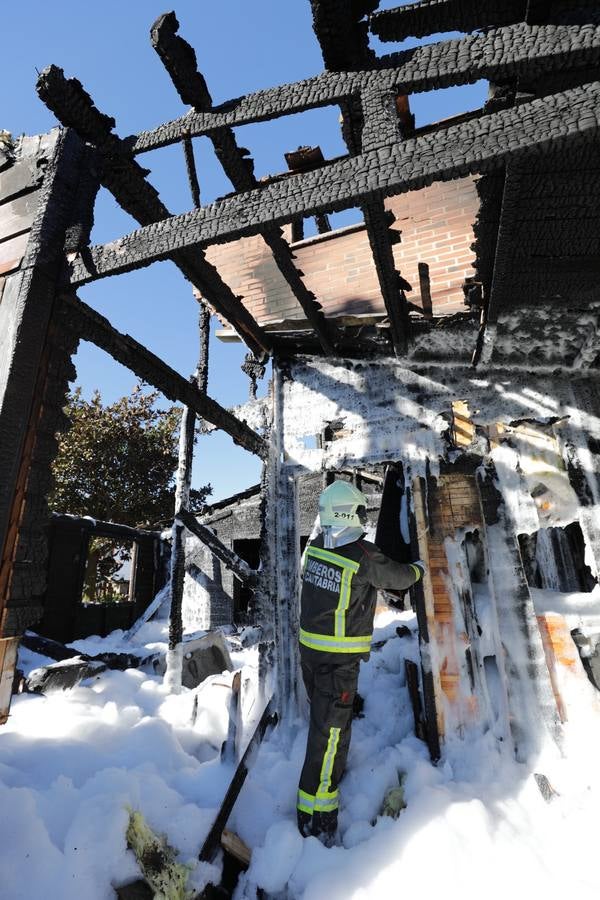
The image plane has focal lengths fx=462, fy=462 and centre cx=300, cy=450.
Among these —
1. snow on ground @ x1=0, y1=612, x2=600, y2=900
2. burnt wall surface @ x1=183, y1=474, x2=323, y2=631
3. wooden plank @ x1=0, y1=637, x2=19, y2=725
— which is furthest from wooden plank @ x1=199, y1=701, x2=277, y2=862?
burnt wall surface @ x1=183, y1=474, x2=323, y2=631

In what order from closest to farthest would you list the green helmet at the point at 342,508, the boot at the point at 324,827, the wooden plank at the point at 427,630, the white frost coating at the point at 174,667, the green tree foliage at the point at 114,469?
the boot at the point at 324,827
the green helmet at the point at 342,508
the wooden plank at the point at 427,630
the white frost coating at the point at 174,667
the green tree foliage at the point at 114,469

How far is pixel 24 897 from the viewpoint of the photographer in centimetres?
182

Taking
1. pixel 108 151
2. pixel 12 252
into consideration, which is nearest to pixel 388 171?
pixel 108 151

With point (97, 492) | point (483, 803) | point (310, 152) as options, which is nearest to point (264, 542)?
point (483, 803)

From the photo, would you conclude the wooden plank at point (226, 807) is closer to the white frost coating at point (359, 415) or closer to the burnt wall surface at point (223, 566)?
the white frost coating at point (359, 415)

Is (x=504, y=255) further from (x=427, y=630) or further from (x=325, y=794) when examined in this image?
(x=325, y=794)

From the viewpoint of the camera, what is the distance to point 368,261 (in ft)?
15.2

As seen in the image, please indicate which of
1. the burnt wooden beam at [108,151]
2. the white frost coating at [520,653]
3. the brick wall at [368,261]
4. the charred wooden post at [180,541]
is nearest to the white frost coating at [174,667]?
the charred wooden post at [180,541]

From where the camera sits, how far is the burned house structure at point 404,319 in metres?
1.77

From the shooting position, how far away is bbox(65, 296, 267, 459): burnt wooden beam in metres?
2.46

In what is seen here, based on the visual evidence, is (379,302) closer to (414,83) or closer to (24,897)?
(414,83)

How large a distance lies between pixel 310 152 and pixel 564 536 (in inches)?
177

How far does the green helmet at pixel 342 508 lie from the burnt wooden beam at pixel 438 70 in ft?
6.94

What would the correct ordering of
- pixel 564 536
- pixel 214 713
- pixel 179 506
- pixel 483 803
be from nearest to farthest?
pixel 483 803
pixel 214 713
pixel 564 536
pixel 179 506
